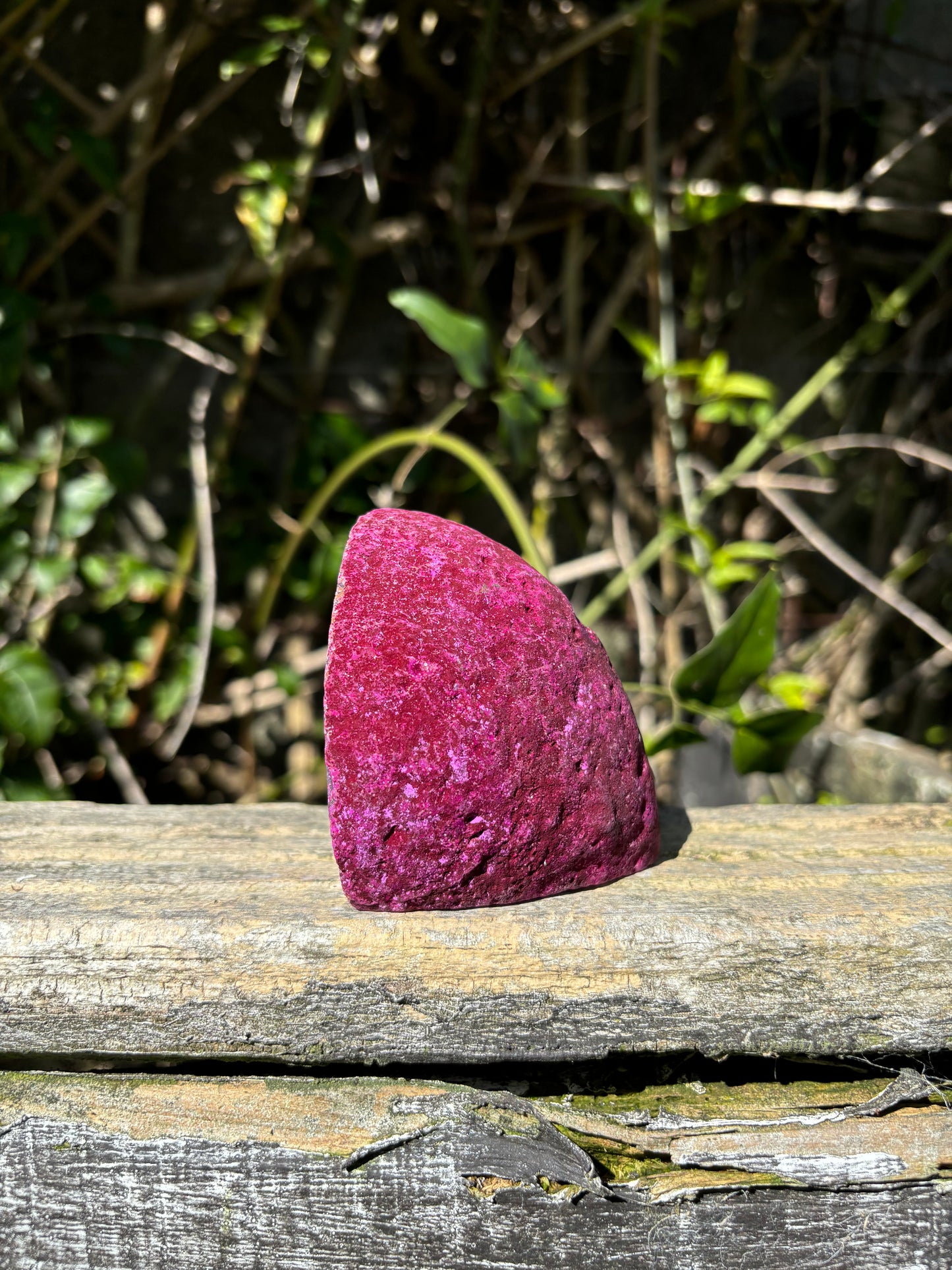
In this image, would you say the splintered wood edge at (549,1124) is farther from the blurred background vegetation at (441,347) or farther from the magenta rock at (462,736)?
the blurred background vegetation at (441,347)

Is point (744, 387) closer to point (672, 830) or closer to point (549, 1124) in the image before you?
point (672, 830)

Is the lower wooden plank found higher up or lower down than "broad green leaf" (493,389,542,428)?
lower down

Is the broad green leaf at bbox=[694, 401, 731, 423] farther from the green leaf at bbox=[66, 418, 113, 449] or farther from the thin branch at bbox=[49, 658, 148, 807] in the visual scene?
the thin branch at bbox=[49, 658, 148, 807]

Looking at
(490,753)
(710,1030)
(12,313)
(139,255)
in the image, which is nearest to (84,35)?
(139,255)

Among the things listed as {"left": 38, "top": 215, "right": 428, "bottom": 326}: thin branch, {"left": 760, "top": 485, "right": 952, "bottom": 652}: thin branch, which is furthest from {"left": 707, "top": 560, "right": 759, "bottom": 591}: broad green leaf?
{"left": 38, "top": 215, "right": 428, "bottom": 326}: thin branch

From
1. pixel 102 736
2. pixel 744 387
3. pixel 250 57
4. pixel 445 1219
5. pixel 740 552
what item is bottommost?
pixel 445 1219

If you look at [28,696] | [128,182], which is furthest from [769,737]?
[128,182]
